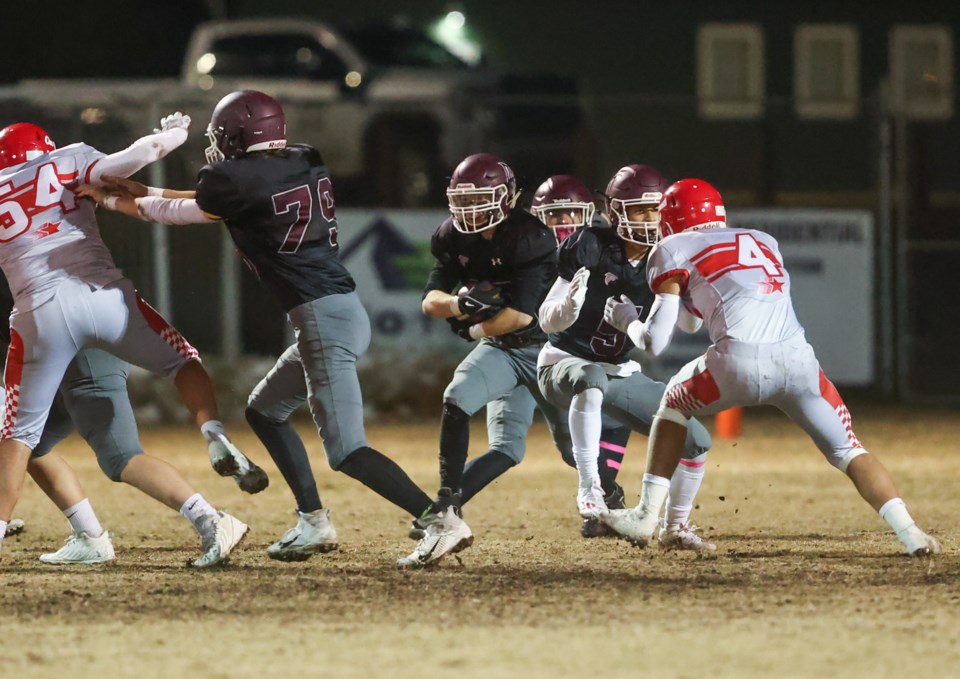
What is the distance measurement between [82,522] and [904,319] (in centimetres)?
1049

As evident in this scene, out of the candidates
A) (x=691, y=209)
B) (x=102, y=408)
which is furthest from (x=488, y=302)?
(x=102, y=408)

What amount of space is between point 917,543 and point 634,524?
1307 millimetres

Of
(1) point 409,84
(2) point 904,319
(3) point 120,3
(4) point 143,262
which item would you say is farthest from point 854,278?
(3) point 120,3

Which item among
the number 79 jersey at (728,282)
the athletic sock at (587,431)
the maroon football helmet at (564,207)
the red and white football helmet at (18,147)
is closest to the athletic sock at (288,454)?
the athletic sock at (587,431)

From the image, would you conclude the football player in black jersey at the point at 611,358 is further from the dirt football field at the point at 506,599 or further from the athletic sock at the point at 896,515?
the athletic sock at the point at 896,515

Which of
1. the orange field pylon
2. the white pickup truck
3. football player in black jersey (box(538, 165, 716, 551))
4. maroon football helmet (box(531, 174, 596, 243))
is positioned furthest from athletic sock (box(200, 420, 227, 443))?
the white pickup truck

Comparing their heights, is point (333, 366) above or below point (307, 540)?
above

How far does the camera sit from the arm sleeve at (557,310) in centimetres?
749

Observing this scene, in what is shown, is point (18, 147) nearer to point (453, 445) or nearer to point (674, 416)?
point (453, 445)

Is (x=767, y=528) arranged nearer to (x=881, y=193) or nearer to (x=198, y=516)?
(x=198, y=516)

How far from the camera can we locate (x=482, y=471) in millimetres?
7953

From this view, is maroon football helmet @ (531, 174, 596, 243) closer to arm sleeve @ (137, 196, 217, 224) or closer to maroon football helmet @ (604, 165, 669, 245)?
maroon football helmet @ (604, 165, 669, 245)

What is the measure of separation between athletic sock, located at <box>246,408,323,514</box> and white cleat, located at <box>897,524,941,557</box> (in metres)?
2.78

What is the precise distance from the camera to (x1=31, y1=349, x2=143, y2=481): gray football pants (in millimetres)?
7480
